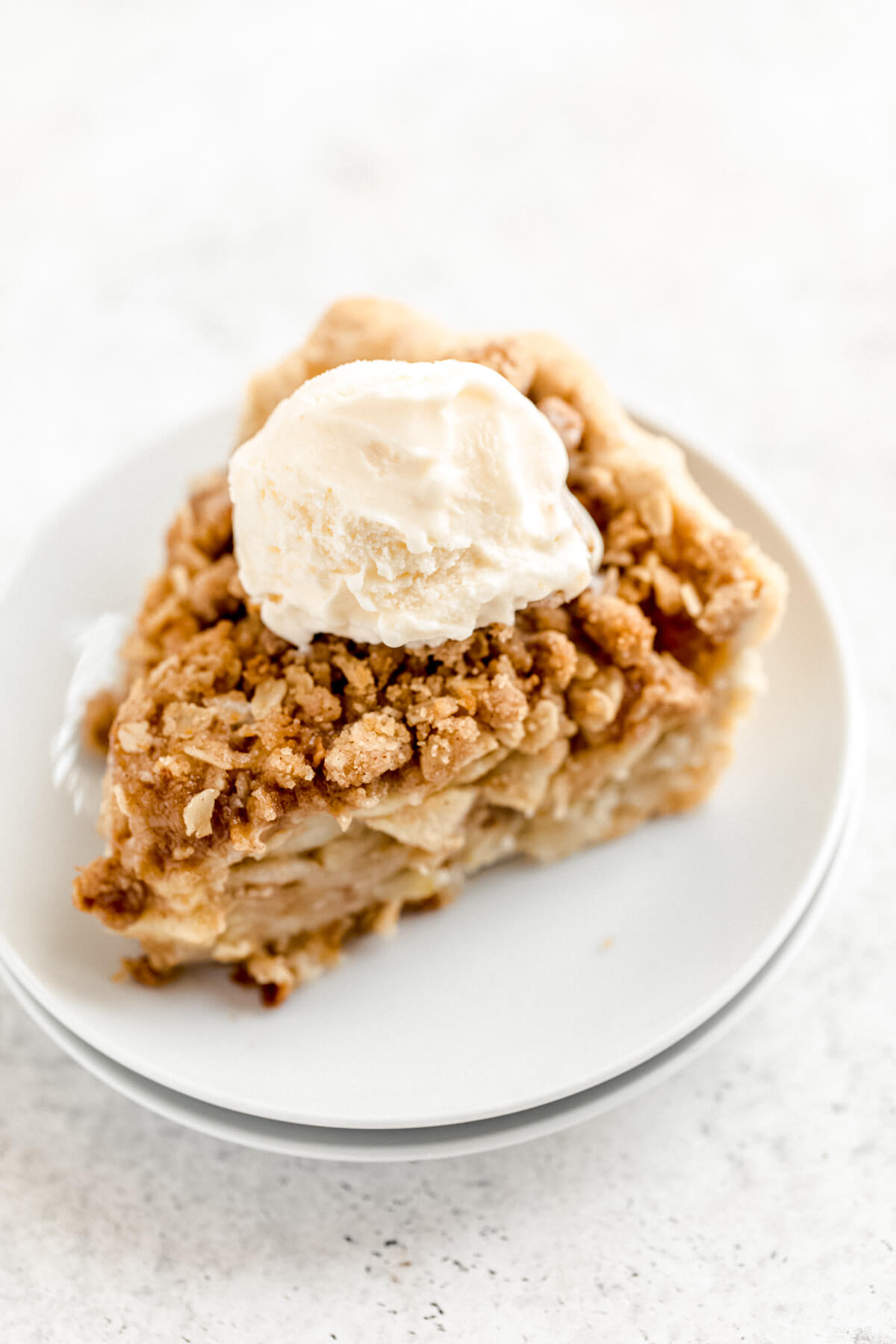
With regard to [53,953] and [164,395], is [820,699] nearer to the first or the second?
[53,953]

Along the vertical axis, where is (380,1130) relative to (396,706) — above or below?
below

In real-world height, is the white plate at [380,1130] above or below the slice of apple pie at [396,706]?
below

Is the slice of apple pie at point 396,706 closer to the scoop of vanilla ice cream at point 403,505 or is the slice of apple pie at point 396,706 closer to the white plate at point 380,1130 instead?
the scoop of vanilla ice cream at point 403,505

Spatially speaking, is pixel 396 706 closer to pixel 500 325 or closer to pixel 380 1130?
pixel 380 1130

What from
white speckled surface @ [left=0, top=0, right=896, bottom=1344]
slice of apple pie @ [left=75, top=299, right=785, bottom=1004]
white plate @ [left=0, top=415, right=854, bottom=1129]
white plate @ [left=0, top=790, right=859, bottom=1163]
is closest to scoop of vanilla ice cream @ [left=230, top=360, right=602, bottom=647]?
slice of apple pie @ [left=75, top=299, right=785, bottom=1004]

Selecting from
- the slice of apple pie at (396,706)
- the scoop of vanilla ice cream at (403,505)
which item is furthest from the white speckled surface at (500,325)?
the scoop of vanilla ice cream at (403,505)

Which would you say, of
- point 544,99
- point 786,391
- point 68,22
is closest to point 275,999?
point 786,391

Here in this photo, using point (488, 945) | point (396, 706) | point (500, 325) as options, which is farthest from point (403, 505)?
point (500, 325)
